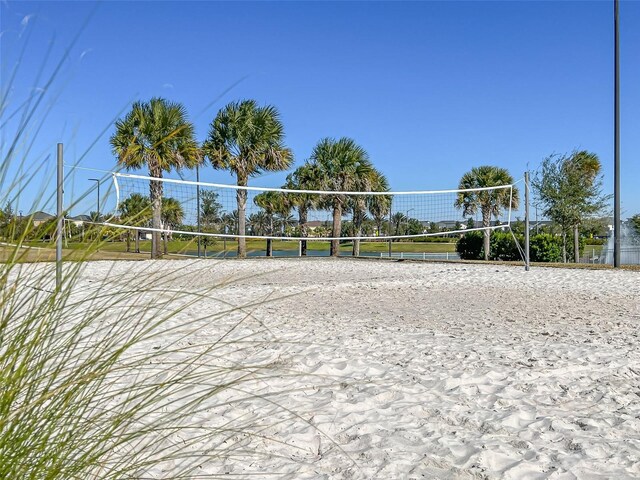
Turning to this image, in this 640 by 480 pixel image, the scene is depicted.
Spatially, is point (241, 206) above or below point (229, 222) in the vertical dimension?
above

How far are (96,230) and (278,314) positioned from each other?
436 centimetres

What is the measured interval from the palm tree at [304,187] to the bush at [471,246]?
25.1 feet

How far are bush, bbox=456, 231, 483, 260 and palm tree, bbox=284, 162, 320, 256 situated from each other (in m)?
7.64

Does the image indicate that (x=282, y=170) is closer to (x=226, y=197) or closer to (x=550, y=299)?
(x=226, y=197)

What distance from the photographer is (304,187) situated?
27281 millimetres

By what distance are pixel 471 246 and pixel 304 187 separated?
857cm

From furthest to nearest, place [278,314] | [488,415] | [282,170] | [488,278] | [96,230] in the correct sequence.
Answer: [282,170] → [488,278] → [278,314] → [488,415] → [96,230]

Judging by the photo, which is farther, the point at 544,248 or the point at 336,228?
the point at 336,228

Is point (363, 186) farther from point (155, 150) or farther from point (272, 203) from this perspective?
point (155, 150)

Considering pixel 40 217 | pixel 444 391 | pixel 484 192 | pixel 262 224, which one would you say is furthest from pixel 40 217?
pixel 262 224

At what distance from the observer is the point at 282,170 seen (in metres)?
25.4

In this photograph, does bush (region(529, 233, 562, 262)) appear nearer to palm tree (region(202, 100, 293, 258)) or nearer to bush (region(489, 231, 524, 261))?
bush (region(489, 231, 524, 261))

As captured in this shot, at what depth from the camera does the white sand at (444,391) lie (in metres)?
2.19

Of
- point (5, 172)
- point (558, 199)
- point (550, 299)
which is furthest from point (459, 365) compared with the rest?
point (558, 199)
